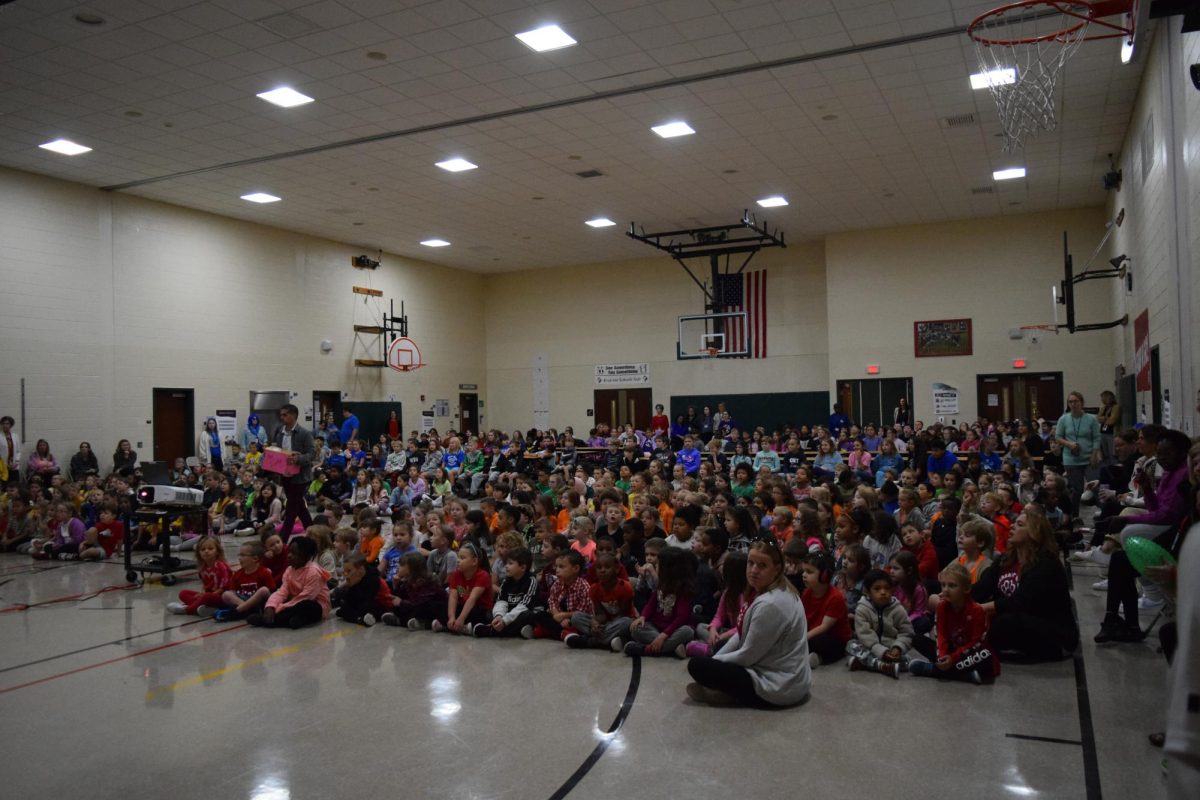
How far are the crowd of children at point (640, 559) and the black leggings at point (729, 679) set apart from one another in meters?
0.74

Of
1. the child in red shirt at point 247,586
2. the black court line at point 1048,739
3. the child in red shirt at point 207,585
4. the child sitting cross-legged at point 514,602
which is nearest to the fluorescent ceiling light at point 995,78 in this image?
the child sitting cross-legged at point 514,602

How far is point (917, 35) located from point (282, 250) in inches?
504

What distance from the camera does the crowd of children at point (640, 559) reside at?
503cm

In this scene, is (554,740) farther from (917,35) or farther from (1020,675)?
(917,35)

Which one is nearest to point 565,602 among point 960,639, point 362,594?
point 362,594

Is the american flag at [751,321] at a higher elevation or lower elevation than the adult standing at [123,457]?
higher

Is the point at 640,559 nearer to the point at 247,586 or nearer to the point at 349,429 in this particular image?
the point at 247,586

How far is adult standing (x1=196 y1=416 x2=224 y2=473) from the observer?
1514 centimetres

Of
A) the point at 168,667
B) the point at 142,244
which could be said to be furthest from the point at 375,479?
the point at 168,667

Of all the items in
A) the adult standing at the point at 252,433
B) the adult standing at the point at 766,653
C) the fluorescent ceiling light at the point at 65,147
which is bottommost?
the adult standing at the point at 766,653

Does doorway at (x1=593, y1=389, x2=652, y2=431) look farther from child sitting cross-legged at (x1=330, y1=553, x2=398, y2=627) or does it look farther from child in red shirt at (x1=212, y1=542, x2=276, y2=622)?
child sitting cross-legged at (x1=330, y1=553, x2=398, y2=627)

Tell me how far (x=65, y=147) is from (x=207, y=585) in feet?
26.7

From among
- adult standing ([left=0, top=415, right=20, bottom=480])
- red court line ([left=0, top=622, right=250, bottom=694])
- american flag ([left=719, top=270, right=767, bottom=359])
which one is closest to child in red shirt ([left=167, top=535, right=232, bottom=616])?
red court line ([left=0, top=622, right=250, bottom=694])

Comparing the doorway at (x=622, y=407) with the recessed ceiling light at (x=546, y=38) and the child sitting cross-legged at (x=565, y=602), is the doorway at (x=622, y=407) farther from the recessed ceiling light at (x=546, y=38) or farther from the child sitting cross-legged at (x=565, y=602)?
the child sitting cross-legged at (x=565, y=602)
